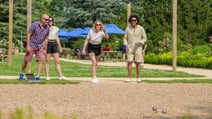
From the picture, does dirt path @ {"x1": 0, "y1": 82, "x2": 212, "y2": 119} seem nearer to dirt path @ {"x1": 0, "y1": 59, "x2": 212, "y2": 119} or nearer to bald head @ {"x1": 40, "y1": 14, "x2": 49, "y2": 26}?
dirt path @ {"x1": 0, "y1": 59, "x2": 212, "y2": 119}

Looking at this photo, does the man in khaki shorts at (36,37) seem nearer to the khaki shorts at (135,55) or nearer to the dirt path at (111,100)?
the dirt path at (111,100)

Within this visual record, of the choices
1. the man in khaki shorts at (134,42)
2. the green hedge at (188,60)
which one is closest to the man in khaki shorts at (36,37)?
the man in khaki shorts at (134,42)

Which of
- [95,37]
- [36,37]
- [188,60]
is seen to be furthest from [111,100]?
[188,60]

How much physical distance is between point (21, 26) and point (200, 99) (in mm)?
42397

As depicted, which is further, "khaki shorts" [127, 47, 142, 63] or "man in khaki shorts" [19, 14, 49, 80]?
"khaki shorts" [127, 47, 142, 63]

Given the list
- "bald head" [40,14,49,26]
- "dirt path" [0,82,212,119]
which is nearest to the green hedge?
"dirt path" [0,82,212,119]

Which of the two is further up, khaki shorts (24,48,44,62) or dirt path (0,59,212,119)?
khaki shorts (24,48,44,62)

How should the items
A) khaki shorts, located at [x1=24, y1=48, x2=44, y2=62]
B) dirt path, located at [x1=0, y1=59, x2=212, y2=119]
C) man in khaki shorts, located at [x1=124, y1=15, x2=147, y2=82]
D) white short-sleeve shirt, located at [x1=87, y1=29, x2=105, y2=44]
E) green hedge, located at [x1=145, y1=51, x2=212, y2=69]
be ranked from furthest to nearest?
green hedge, located at [x1=145, y1=51, x2=212, y2=69], man in khaki shorts, located at [x1=124, y1=15, x2=147, y2=82], white short-sleeve shirt, located at [x1=87, y1=29, x2=105, y2=44], khaki shorts, located at [x1=24, y1=48, x2=44, y2=62], dirt path, located at [x1=0, y1=59, x2=212, y2=119]

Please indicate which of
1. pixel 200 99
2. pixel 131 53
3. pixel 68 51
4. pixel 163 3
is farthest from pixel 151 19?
pixel 200 99

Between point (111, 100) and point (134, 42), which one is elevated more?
point (134, 42)

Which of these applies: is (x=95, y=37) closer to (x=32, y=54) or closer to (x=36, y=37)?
(x=36, y=37)

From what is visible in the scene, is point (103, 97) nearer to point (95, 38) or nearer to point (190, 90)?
point (190, 90)

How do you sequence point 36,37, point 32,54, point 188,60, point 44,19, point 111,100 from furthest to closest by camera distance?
point 188,60 → point 32,54 → point 36,37 → point 44,19 → point 111,100

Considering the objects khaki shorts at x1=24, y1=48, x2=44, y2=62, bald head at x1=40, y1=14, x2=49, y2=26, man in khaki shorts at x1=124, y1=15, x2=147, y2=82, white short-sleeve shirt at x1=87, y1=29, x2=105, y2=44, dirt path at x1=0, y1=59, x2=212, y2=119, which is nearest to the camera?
dirt path at x1=0, y1=59, x2=212, y2=119
